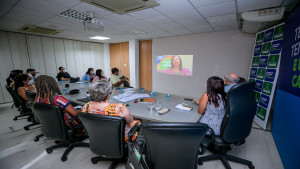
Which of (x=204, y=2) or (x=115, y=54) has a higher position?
(x=204, y=2)

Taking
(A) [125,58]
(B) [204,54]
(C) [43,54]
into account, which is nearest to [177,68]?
(B) [204,54]

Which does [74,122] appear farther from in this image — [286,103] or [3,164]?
[286,103]

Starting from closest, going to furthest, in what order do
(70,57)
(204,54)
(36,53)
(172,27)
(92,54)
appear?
(172,27)
(204,54)
(36,53)
(70,57)
(92,54)

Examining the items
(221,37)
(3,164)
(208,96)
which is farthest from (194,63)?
(3,164)

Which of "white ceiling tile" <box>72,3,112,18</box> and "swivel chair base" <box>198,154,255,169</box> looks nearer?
"swivel chair base" <box>198,154,255,169</box>

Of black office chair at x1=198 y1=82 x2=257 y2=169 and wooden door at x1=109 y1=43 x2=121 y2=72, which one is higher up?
wooden door at x1=109 y1=43 x2=121 y2=72

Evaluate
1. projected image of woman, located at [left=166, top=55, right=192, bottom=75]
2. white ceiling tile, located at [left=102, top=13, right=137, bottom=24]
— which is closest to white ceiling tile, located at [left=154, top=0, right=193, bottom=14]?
white ceiling tile, located at [left=102, top=13, right=137, bottom=24]

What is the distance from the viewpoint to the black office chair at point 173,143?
97 cm

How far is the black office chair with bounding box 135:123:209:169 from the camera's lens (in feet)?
3.17

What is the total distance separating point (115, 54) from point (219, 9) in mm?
6395

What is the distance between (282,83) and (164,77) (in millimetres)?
4309

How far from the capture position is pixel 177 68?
19.1 feet

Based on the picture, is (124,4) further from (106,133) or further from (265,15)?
(265,15)

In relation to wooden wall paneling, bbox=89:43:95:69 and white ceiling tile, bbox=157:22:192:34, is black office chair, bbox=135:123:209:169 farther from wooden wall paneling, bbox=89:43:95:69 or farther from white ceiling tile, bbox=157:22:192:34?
wooden wall paneling, bbox=89:43:95:69
